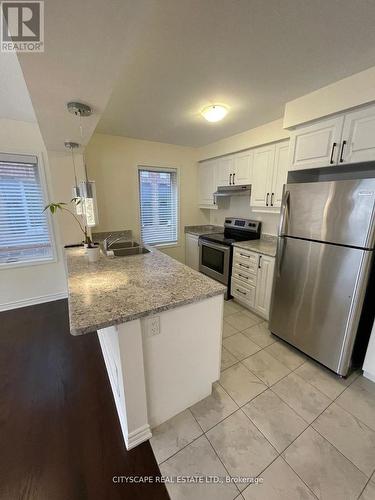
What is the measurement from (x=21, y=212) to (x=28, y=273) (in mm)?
900

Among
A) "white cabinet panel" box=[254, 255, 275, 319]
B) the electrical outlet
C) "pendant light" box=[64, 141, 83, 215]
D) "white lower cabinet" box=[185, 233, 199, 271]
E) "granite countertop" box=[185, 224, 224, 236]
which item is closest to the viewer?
the electrical outlet

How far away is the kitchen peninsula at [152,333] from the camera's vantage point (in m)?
1.15

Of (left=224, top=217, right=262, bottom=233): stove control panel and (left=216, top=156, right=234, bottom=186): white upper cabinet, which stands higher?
(left=216, top=156, right=234, bottom=186): white upper cabinet

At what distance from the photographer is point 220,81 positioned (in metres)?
1.72

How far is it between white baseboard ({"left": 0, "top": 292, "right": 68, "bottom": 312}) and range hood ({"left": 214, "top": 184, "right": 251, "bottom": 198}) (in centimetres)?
313

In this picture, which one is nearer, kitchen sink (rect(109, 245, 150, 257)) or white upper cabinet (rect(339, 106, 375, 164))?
white upper cabinet (rect(339, 106, 375, 164))

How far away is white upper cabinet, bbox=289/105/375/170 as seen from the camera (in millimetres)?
1624

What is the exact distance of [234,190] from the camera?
3264 mm

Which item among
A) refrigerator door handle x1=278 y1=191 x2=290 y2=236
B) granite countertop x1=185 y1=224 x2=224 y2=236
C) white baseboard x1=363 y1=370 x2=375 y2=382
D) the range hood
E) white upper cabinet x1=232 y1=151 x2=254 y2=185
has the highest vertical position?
white upper cabinet x1=232 y1=151 x2=254 y2=185

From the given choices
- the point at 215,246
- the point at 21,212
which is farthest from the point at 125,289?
the point at 21,212

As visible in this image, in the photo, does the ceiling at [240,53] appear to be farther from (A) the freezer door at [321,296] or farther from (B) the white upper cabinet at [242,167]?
(A) the freezer door at [321,296]

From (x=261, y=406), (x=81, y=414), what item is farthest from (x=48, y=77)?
(x=261, y=406)

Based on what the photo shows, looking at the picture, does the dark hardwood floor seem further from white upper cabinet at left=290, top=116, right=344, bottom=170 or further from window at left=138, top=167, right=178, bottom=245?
white upper cabinet at left=290, top=116, right=344, bottom=170
